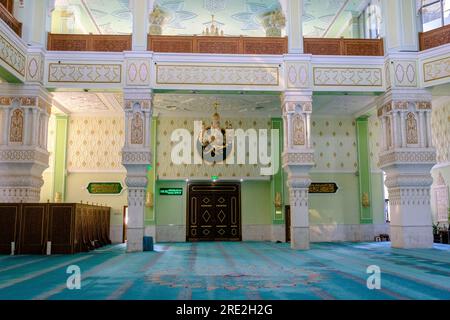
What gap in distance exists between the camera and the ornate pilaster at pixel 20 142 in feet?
30.9

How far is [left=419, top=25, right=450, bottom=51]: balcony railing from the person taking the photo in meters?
9.68

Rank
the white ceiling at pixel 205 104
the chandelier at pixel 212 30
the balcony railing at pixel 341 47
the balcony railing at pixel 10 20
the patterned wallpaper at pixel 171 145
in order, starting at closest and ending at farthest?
1. the balcony railing at pixel 10 20
2. the balcony railing at pixel 341 47
3. the white ceiling at pixel 205 104
4. the chandelier at pixel 212 30
5. the patterned wallpaper at pixel 171 145

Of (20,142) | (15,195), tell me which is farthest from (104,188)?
(20,142)

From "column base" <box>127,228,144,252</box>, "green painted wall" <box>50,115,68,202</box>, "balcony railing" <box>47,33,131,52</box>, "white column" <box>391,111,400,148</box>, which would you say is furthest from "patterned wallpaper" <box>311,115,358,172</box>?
"green painted wall" <box>50,115,68,202</box>

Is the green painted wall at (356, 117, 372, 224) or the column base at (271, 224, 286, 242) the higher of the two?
the green painted wall at (356, 117, 372, 224)

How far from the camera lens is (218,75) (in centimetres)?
1009

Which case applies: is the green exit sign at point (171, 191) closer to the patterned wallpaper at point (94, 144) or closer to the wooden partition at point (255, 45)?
the patterned wallpaper at point (94, 144)

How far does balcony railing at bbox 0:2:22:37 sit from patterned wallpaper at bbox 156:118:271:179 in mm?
5219

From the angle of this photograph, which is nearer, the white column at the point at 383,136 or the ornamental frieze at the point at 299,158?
the ornamental frieze at the point at 299,158

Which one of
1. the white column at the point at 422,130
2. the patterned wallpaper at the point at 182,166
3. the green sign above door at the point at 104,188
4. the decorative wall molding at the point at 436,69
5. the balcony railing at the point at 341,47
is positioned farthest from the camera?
the patterned wallpaper at the point at 182,166

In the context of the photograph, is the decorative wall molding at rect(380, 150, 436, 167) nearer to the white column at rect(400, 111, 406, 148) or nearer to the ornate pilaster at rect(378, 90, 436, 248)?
the ornate pilaster at rect(378, 90, 436, 248)

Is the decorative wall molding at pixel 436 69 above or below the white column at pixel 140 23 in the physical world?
below

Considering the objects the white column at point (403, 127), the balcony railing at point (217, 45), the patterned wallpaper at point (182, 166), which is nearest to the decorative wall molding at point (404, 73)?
the white column at point (403, 127)
